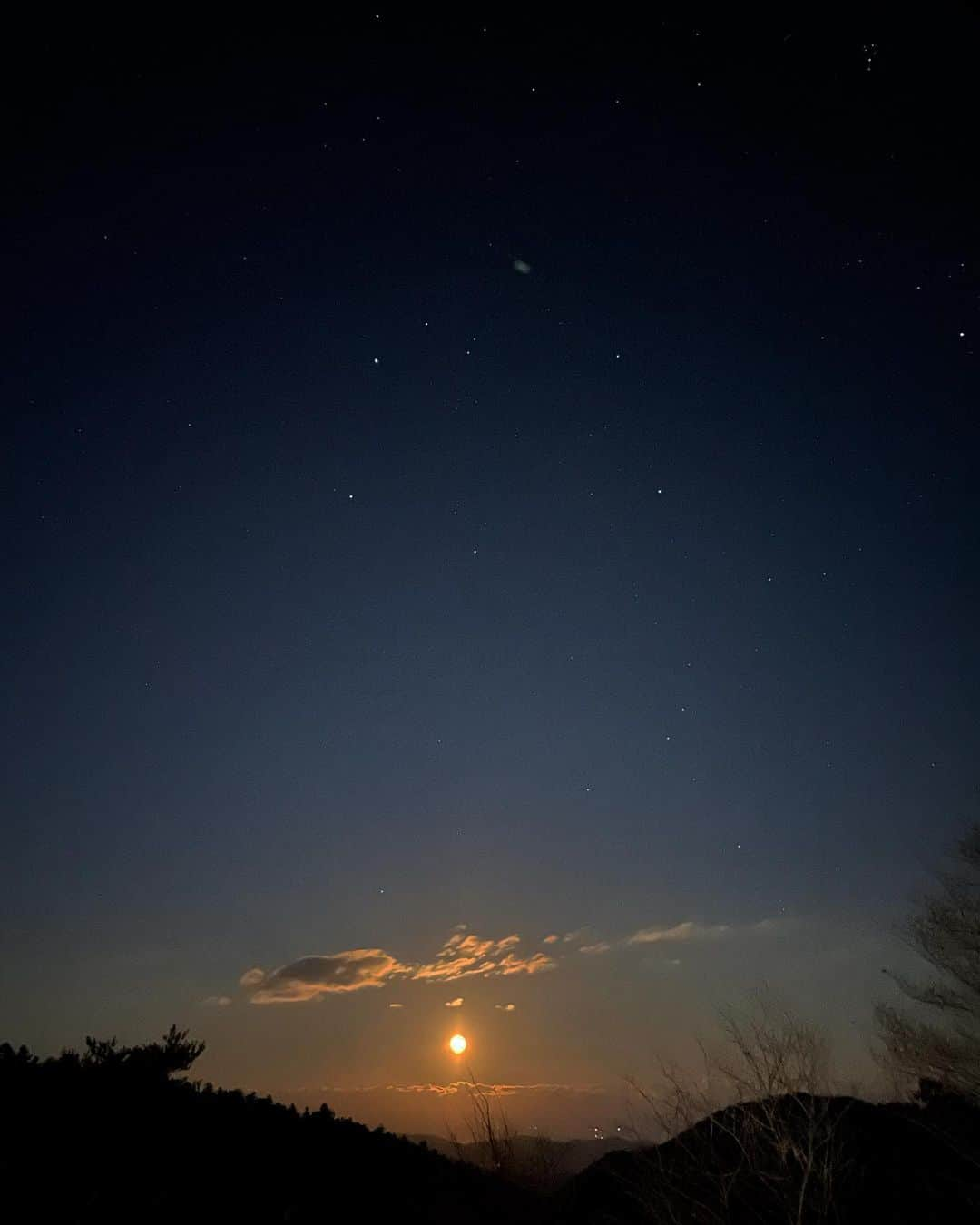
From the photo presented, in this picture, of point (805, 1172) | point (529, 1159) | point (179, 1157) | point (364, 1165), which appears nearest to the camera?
point (179, 1157)

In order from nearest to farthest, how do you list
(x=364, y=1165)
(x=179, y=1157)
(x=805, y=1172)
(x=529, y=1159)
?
(x=179, y=1157)
(x=805, y=1172)
(x=364, y=1165)
(x=529, y=1159)

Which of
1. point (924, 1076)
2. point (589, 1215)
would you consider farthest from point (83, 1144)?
point (924, 1076)

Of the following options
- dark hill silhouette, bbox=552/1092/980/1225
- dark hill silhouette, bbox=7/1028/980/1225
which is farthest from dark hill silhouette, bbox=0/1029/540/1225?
dark hill silhouette, bbox=552/1092/980/1225

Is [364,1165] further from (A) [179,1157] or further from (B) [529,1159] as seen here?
(B) [529,1159]

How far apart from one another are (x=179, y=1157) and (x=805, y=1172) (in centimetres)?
1310

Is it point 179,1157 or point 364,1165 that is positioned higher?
point 179,1157

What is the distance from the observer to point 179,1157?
1398 centimetres

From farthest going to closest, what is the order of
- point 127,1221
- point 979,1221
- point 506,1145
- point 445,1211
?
point 506,1145, point 445,1211, point 979,1221, point 127,1221

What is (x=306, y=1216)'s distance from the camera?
14336 millimetres

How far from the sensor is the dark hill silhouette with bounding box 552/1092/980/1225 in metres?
17.1

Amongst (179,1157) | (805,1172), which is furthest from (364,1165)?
(805,1172)

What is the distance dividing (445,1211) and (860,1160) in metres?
11.4

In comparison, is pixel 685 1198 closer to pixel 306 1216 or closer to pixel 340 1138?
pixel 340 1138

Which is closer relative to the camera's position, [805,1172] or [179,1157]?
[179,1157]
